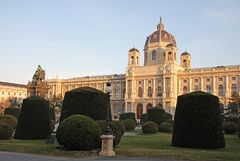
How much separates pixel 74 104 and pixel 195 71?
208 feet

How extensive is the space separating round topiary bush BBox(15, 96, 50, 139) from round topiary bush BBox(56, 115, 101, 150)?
717cm

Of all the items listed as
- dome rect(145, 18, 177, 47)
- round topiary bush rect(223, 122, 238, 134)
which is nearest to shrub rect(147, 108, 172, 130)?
round topiary bush rect(223, 122, 238, 134)

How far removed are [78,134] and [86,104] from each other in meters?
5.30

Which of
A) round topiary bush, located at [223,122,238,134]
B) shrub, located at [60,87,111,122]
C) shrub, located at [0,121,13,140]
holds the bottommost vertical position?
round topiary bush, located at [223,122,238,134]

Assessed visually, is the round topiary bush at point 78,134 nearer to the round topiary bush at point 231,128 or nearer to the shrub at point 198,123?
the shrub at point 198,123

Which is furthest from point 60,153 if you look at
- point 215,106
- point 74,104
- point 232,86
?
point 232,86

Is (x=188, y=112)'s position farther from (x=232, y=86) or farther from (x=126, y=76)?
(x=126, y=76)

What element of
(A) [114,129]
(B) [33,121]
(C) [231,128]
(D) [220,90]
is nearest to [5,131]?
(B) [33,121]

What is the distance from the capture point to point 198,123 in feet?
60.8

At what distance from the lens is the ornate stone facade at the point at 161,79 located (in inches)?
3071

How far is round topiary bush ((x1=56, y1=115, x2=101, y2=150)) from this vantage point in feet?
52.3

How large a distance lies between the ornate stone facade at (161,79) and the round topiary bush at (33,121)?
57.4 m

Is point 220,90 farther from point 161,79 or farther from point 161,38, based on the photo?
point 161,38

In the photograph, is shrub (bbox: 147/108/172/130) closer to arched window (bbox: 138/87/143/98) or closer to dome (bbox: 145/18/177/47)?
arched window (bbox: 138/87/143/98)
